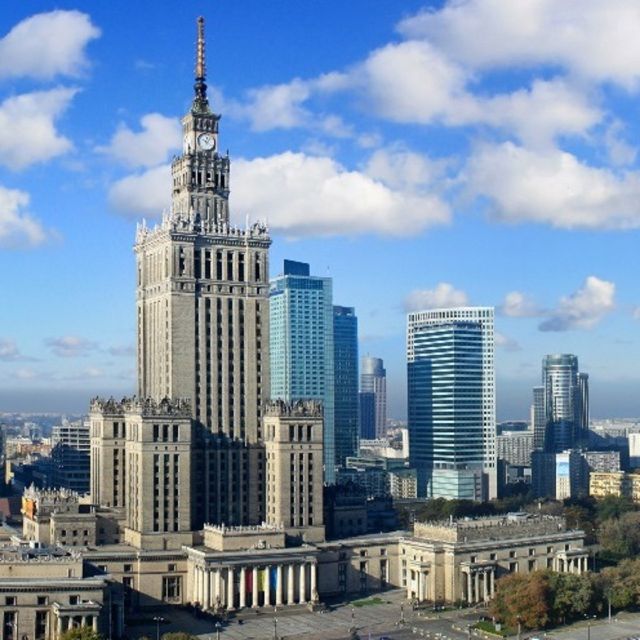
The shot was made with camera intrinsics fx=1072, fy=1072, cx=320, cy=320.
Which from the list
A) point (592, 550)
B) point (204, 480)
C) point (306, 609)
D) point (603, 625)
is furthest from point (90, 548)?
point (592, 550)

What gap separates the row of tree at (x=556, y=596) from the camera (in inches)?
5359

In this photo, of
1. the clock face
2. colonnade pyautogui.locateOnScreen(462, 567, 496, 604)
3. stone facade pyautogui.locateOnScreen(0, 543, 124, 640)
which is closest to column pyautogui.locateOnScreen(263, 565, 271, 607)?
stone facade pyautogui.locateOnScreen(0, 543, 124, 640)

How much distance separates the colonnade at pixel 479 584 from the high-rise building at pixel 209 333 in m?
32.5

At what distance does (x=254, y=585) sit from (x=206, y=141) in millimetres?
69742

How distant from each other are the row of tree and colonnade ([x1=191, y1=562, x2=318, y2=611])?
26516mm

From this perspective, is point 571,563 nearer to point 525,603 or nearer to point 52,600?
point 525,603

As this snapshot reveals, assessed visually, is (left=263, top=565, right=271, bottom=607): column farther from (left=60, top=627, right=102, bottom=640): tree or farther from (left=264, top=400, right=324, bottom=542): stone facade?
(left=60, top=627, right=102, bottom=640): tree

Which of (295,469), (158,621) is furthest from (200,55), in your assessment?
(158,621)

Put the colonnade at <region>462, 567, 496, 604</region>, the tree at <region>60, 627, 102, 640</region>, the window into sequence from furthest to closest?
the colonnade at <region>462, 567, 496, 604</region>, the window, the tree at <region>60, 627, 102, 640</region>

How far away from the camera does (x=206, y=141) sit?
17088 cm

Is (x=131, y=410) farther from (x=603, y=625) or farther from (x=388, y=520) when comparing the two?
(x=603, y=625)

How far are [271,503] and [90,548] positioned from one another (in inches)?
1092

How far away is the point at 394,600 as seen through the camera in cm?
15650

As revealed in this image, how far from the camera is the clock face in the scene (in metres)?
170
